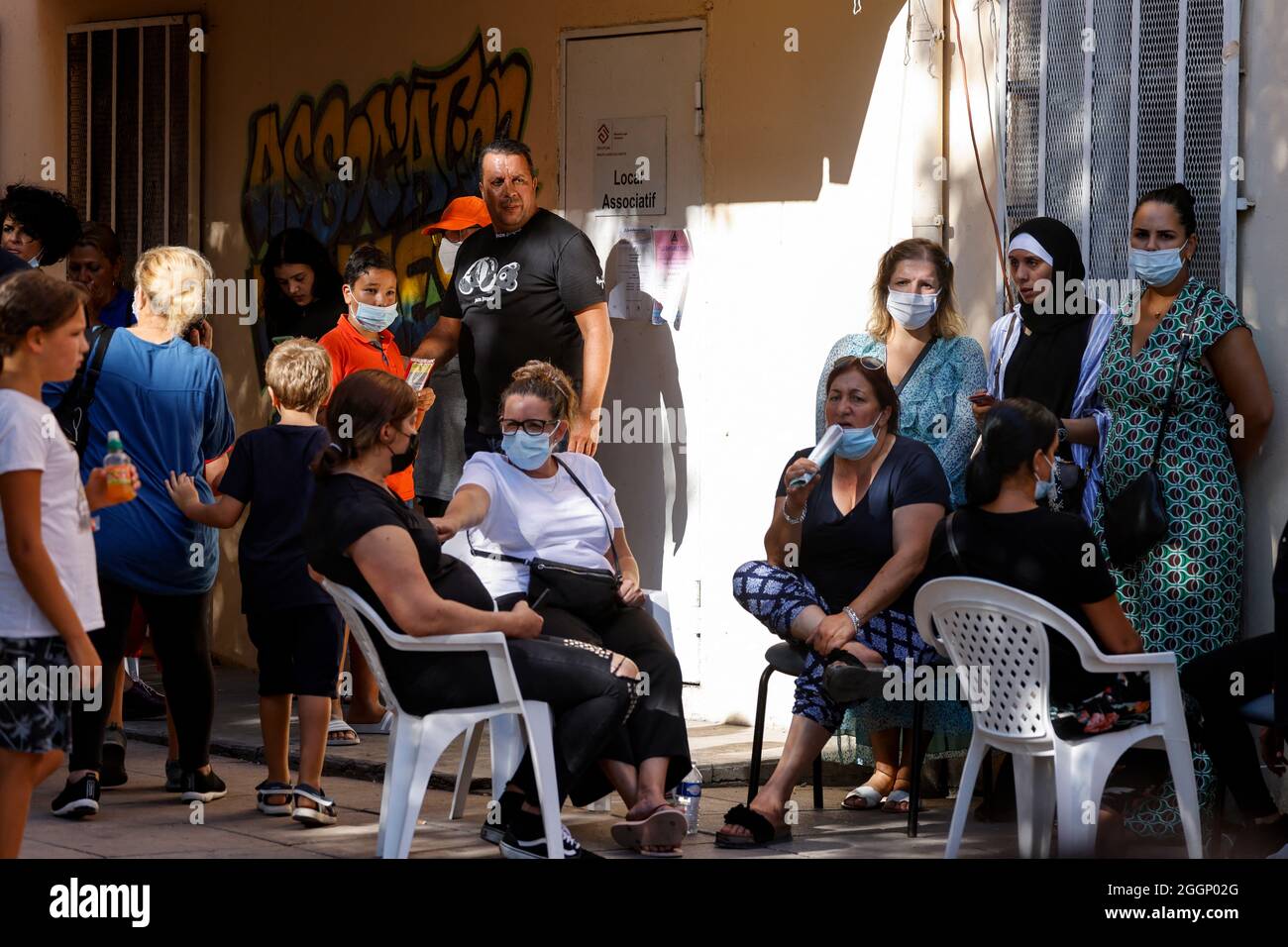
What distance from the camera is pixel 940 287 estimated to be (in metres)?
7.48

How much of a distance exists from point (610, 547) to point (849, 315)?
2043 mm

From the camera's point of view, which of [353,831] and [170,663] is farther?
[170,663]

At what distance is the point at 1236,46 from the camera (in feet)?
23.8

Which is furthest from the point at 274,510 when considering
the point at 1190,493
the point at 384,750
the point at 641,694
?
the point at 1190,493

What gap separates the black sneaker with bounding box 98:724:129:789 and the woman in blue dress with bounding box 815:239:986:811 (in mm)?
2847

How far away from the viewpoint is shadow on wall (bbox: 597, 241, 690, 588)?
912 cm

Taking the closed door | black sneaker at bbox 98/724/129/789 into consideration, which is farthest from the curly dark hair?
the closed door

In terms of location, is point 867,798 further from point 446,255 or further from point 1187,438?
point 446,255

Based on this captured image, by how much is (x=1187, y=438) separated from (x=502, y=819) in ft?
9.03

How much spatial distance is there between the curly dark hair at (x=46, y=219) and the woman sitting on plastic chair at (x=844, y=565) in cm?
316

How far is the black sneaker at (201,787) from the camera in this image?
7.31m

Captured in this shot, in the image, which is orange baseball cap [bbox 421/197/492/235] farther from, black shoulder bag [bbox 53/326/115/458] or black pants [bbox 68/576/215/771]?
black pants [bbox 68/576/215/771]
